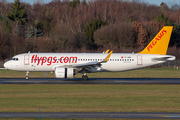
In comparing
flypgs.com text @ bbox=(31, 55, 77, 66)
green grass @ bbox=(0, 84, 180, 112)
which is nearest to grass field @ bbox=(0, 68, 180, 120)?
green grass @ bbox=(0, 84, 180, 112)

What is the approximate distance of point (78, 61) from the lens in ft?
127

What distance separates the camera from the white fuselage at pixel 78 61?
3834 centimetres

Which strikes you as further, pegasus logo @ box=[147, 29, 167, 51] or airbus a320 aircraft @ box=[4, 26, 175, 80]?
pegasus logo @ box=[147, 29, 167, 51]

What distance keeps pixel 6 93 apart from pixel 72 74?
38.1ft

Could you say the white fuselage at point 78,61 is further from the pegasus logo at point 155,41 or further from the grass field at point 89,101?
the grass field at point 89,101

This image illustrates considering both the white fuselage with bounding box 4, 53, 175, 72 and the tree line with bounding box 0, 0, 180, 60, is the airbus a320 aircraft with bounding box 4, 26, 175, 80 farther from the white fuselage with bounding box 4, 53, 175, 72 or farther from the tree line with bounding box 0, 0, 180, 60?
the tree line with bounding box 0, 0, 180, 60

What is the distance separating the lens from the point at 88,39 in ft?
317

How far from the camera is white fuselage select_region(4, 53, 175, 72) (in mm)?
38344
